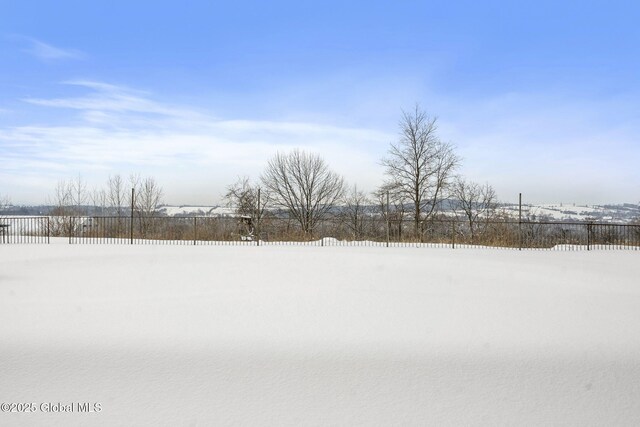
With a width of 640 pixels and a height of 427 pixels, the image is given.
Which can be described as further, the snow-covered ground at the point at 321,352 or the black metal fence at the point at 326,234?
the black metal fence at the point at 326,234

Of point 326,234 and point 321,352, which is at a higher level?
point 326,234

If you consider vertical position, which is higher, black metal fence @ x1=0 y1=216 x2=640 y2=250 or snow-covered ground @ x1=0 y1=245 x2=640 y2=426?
black metal fence @ x1=0 y1=216 x2=640 y2=250

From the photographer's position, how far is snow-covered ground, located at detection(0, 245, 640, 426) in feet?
11.5

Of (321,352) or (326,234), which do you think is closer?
(321,352)

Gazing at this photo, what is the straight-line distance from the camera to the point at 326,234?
25.9 meters

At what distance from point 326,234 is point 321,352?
21.3 meters

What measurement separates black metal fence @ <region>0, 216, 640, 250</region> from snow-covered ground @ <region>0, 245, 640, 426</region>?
39.7ft

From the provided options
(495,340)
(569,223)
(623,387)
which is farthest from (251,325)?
(569,223)

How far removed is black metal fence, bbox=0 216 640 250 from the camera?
20.4 meters

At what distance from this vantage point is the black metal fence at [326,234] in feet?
67.0

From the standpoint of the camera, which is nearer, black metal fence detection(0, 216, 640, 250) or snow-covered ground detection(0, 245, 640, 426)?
snow-covered ground detection(0, 245, 640, 426)

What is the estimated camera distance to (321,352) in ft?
15.1

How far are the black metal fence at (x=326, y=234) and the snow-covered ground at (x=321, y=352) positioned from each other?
39.7 ft

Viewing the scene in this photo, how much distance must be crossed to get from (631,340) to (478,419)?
2922mm
